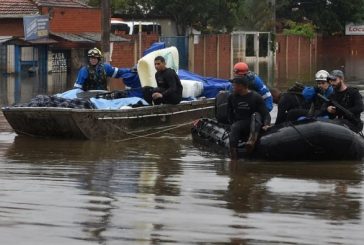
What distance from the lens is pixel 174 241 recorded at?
6.24 m

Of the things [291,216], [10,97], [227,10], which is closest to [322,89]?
[291,216]

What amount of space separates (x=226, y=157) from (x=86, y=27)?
106 ft

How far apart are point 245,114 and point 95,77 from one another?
4.03 m

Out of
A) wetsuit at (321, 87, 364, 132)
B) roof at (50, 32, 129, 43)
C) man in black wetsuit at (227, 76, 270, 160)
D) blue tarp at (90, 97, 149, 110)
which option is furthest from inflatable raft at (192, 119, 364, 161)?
roof at (50, 32, 129, 43)

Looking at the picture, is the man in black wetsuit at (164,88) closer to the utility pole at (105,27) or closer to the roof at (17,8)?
the utility pole at (105,27)

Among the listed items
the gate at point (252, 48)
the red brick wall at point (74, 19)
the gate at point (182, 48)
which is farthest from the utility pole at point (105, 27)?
the gate at point (252, 48)

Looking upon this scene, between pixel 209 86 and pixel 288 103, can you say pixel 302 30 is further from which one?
pixel 288 103

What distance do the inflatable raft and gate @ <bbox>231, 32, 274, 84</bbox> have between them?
3870 cm

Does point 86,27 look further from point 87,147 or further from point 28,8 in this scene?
point 87,147

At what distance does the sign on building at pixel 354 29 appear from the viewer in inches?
2867

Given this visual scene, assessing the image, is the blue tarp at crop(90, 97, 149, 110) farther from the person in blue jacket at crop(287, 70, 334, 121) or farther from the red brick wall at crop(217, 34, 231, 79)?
the red brick wall at crop(217, 34, 231, 79)

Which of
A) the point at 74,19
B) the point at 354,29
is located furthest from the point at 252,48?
the point at 354,29

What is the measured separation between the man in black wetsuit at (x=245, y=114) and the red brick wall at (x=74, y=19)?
30.6 meters

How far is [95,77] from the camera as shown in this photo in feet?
46.3
